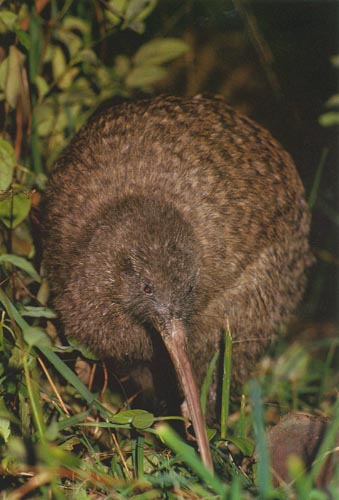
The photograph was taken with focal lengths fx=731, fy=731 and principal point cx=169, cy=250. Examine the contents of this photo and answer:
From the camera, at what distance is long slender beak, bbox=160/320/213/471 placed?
211 centimetres

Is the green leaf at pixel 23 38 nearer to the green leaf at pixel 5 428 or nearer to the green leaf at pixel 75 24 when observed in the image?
the green leaf at pixel 75 24

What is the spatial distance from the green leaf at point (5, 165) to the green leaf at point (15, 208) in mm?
54

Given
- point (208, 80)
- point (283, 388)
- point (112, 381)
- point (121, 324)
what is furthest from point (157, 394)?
point (208, 80)

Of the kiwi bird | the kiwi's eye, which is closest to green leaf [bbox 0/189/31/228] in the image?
the kiwi bird

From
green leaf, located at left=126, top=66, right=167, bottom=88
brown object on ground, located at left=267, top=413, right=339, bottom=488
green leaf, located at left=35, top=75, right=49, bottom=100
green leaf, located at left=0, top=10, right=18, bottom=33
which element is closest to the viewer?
brown object on ground, located at left=267, top=413, right=339, bottom=488

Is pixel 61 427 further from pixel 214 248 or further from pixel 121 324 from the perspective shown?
pixel 214 248

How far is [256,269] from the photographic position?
2.83 metres

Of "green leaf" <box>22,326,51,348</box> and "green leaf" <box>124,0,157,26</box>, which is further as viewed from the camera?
"green leaf" <box>124,0,157,26</box>

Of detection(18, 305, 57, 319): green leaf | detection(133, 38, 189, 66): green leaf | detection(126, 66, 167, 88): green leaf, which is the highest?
detection(133, 38, 189, 66): green leaf

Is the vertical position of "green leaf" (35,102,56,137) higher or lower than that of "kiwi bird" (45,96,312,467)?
higher

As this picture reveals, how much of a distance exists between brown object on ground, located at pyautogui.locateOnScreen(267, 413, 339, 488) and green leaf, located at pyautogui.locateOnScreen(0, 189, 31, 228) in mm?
1114

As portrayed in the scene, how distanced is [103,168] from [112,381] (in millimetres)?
857

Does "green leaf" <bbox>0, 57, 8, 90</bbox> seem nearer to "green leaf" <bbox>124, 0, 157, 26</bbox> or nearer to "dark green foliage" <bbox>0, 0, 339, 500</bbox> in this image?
"dark green foliage" <bbox>0, 0, 339, 500</bbox>

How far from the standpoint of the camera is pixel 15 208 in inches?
100
